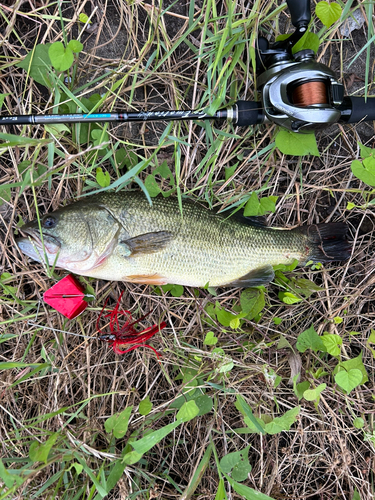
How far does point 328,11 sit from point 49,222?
251cm

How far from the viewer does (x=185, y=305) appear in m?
3.04

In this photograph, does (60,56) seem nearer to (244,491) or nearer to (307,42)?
(307,42)

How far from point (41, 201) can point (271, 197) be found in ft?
6.33

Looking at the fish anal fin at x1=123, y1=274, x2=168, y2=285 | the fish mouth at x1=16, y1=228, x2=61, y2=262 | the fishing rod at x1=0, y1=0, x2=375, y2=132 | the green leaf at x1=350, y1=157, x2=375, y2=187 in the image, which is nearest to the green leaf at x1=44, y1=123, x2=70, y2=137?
the fishing rod at x1=0, y1=0, x2=375, y2=132

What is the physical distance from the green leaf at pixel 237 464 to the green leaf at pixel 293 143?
2.33 meters

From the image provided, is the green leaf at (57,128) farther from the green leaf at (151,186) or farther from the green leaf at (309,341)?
the green leaf at (309,341)

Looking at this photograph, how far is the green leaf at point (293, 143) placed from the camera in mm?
2705

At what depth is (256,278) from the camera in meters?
2.82

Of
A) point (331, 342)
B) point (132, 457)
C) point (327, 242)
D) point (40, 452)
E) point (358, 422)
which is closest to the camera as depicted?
point (40, 452)

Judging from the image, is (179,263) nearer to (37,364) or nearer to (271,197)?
(271,197)

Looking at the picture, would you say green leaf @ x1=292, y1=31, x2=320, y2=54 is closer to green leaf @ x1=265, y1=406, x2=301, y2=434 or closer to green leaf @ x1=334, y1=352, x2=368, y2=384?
green leaf @ x1=334, y1=352, x2=368, y2=384

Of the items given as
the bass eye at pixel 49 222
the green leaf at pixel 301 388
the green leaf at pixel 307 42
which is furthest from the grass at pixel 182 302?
the green leaf at pixel 307 42

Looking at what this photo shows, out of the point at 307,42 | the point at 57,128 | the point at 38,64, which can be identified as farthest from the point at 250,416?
the point at 38,64

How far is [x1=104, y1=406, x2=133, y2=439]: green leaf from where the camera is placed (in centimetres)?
255
